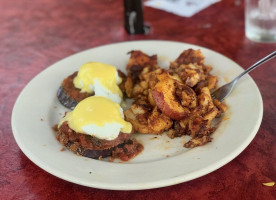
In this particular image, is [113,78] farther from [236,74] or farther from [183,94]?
[236,74]

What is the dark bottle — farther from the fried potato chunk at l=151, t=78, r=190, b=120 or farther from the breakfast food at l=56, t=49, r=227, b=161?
the fried potato chunk at l=151, t=78, r=190, b=120

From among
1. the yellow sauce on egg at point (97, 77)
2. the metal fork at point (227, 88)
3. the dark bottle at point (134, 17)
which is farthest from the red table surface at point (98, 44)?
the yellow sauce on egg at point (97, 77)

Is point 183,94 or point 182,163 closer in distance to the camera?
point 182,163

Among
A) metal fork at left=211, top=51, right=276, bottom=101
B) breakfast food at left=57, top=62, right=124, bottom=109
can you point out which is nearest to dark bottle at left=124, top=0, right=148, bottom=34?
breakfast food at left=57, top=62, right=124, bottom=109

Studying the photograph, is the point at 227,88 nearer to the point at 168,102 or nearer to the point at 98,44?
the point at 168,102

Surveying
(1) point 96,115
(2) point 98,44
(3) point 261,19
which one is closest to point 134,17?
(2) point 98,44

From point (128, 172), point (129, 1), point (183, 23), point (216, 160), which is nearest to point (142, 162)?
point (128, 172)
